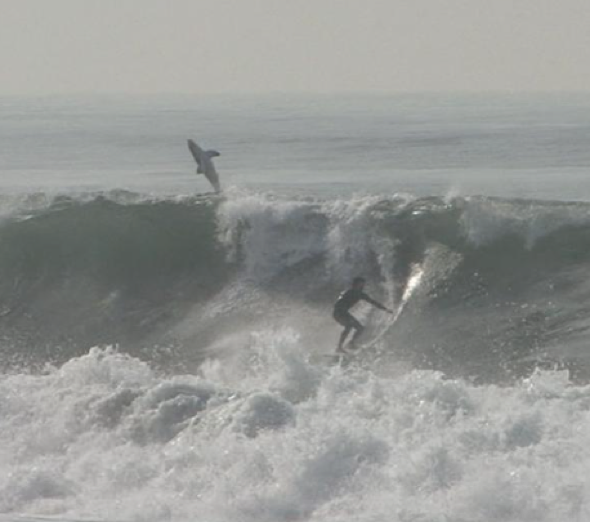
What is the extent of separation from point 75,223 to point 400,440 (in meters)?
10.8

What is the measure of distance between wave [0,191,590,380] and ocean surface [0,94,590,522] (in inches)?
1.4

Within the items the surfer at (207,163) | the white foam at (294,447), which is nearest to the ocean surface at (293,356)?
the white foam at (294,447)

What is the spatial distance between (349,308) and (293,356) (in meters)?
2.77

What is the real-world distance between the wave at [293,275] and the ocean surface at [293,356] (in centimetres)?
4

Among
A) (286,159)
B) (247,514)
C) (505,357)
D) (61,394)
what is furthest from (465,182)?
(247,514)

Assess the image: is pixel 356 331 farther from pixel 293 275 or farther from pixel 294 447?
pixel 294 447

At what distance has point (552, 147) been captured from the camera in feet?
141

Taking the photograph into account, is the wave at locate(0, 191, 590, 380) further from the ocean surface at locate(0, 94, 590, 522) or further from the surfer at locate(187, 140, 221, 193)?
the surfer at locate(187, 140, 221, 193)

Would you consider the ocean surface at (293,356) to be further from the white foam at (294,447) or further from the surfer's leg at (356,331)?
the surfer's leg at (356,331)

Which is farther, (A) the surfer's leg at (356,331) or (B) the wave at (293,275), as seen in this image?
(B) the wave at (293,275)

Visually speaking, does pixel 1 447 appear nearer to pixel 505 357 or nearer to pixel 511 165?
pixel 505 357

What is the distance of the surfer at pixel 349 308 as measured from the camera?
16.9 meters

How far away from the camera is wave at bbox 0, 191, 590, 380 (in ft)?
56.7

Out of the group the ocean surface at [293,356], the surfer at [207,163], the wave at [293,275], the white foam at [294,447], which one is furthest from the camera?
the surfer at [207,163]
